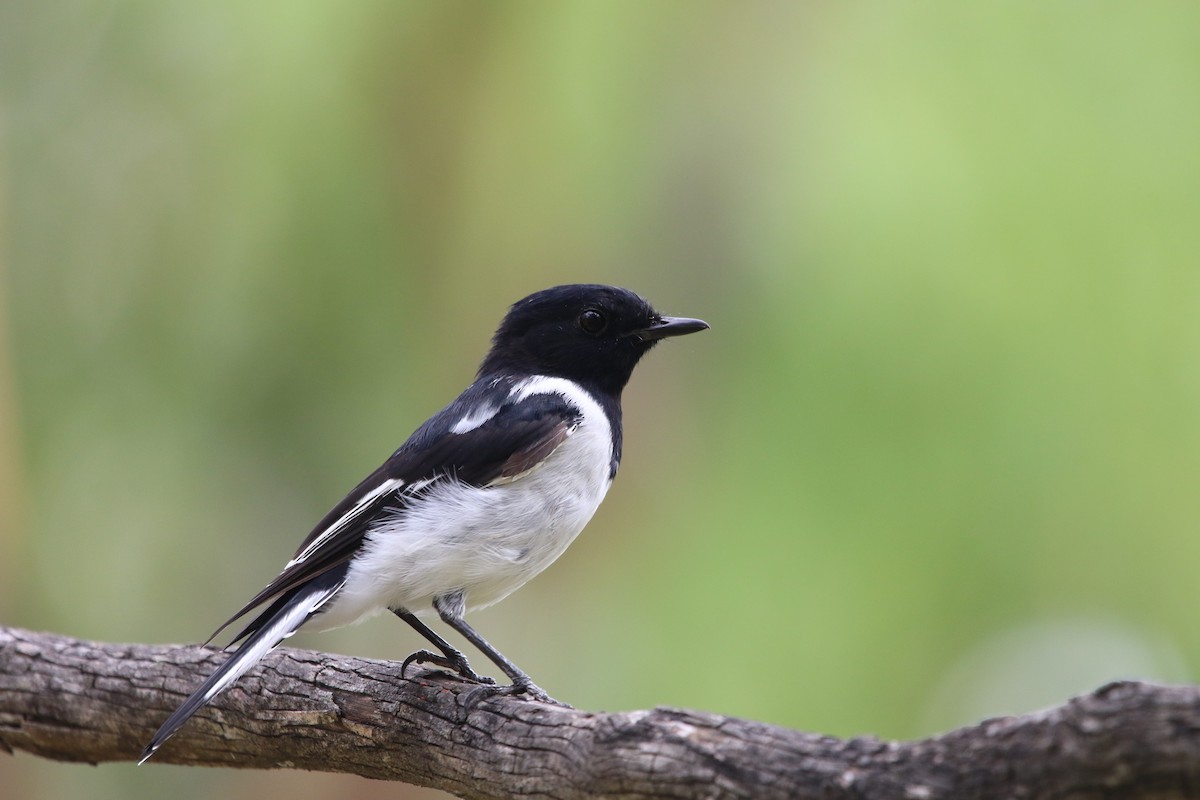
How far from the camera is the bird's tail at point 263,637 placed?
2.63m

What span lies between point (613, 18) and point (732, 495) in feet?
9.29

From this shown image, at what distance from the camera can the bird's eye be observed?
3701mm

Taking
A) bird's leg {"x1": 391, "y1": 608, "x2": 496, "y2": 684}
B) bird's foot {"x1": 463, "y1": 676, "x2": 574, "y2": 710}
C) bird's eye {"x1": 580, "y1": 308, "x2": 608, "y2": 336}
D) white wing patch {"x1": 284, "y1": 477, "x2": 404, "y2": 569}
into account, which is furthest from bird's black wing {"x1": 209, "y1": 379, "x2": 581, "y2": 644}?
bird's foot {"x1": 463, "y1": 676, "x2": 574, "y2": 710}

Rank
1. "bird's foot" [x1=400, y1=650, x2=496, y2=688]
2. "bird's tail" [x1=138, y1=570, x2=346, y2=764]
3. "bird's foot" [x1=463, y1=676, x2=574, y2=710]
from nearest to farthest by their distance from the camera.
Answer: "bird's tail" [x1=138, y1=570, x2=346, y2=764] → "bird's foot" [x1=463, y1=676, x2=574, y2=710] → "bird's foot" [x1=400, y1=650, x2=496, y2=688]

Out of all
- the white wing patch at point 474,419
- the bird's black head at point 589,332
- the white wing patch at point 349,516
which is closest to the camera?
the white wing patch at point 349,516

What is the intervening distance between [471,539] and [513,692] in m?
0.44

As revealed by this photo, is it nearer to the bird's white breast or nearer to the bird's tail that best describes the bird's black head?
the bird's white breast

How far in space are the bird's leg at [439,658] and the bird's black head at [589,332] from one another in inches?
36.1

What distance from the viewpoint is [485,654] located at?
307 cm

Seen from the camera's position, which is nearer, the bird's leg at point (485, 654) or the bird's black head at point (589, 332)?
the bird's leg at point (485, 654)

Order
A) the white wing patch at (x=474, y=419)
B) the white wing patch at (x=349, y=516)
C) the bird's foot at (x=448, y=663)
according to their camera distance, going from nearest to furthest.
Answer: the bird's foot at (x=448, y=663) → the white wing patch at (x=349, y=516) → the white wing patch at (x=474, y=419)

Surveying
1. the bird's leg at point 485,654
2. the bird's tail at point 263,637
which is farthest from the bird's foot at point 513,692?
the bird's tail at point 263,637

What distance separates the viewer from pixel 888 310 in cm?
553

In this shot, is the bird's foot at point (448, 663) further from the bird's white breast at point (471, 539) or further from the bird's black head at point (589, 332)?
the bird's black head at point (589, 332)
